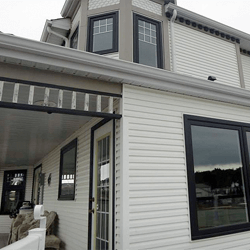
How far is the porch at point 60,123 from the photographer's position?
3.09 metres

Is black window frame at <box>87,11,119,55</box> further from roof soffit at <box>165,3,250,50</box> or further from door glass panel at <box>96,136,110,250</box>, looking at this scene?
door glass panel at <box>96,136,110,250</box>

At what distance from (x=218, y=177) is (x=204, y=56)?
3.53 metres

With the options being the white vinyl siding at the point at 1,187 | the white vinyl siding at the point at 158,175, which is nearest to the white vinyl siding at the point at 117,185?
the white vinyl siding at the point at 158,175

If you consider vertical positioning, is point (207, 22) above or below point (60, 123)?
above

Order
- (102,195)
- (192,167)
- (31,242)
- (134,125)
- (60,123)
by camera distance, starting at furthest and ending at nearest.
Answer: (60,123)
(102,195)
(192,167)
(134,125)
(31,242)

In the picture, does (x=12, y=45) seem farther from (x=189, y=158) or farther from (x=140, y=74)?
(x=189, y=158)

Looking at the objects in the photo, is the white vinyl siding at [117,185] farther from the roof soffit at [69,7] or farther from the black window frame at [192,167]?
the roof soffit at [69,7]

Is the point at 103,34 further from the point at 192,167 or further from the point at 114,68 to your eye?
the point at 192,167

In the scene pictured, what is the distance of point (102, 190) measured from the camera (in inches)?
160

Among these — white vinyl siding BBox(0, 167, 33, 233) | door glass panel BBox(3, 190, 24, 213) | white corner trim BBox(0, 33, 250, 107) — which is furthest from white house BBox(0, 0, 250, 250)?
door glass panel BBox(3, 190, 24, 213)

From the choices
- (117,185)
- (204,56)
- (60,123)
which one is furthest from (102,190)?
(204,56)

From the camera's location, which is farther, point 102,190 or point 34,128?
point 34,128

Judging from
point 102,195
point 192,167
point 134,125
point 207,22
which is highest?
point 207,22

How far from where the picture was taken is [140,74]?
3.53 meters
